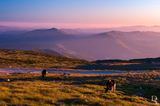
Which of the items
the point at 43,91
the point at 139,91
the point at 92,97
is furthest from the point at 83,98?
the point at 139,91

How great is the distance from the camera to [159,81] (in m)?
57.3

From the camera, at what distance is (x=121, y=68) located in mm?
86938

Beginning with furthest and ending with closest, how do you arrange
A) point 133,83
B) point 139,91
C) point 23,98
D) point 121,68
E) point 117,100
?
point 121,68
point 133,83
point 139,91
point 117,100
point 23,98

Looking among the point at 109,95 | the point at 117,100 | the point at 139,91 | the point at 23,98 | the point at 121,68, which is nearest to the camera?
the point at 23,98

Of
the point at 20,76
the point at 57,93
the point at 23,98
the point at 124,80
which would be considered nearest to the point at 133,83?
the point at 124,80

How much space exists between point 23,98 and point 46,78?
24.6 metres

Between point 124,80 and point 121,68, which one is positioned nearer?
point 124,80

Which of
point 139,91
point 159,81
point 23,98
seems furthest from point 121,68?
point 23,98

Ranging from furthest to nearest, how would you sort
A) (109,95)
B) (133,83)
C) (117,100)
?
(133,83) → (109,95) → (117,100)

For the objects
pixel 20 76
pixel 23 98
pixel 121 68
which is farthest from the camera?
pixel 121 68

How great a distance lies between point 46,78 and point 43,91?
20.5 metres

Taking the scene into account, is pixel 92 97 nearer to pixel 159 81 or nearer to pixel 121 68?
pixel 159 81

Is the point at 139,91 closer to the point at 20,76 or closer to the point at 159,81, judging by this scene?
the point at 159,81

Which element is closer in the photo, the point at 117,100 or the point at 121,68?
the point at 117,100
